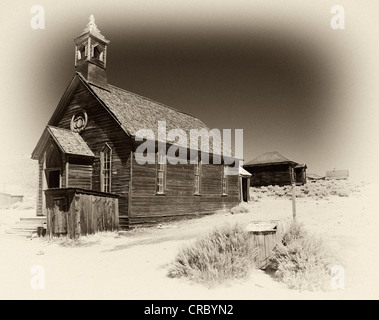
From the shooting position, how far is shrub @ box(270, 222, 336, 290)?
5.48 metres

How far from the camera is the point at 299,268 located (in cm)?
607

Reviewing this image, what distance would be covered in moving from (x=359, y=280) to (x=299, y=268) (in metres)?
1.08

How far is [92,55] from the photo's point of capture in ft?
54.5

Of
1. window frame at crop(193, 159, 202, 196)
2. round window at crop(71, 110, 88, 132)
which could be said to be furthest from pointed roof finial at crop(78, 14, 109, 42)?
window frame at crop(193, 159, 202, 196)

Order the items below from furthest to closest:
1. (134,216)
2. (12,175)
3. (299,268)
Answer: (12,175), (134,216), (299,268)

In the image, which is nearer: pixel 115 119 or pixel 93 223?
pixel 93 223

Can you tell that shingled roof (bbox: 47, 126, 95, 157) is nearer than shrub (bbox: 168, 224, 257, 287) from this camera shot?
No

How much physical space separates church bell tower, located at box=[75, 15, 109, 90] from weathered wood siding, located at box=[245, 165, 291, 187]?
25.1 metres

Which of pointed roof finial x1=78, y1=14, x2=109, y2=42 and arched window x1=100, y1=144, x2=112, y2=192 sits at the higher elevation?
pointed roof finial x1=78, y1=14, x2=109, y2=42

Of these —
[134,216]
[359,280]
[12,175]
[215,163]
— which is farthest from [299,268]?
[12,175]

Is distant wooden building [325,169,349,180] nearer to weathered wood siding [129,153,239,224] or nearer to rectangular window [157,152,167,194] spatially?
weathered wood siding [129,153,239,224]

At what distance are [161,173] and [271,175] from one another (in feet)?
78.5

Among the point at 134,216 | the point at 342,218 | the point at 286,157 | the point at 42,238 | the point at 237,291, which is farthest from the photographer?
the point at 286,157

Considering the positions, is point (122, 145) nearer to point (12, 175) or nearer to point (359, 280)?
point (359, 280)
